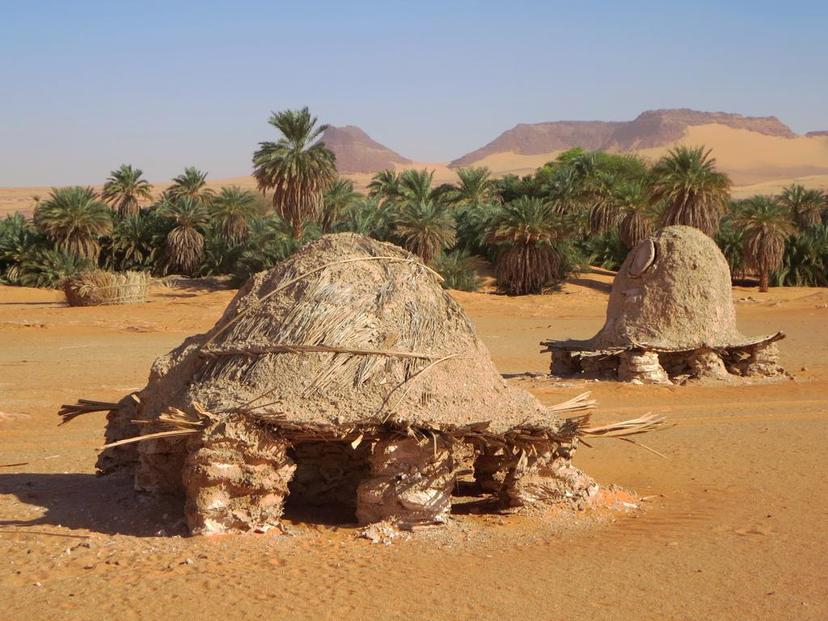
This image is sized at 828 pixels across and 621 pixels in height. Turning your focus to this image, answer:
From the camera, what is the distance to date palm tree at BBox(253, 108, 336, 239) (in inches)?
1406

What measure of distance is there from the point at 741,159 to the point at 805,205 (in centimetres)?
12059

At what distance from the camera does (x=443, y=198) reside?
48.0 metres

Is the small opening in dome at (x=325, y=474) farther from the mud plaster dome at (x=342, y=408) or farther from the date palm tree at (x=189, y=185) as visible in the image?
the date palm tree at (x=189, y=185)

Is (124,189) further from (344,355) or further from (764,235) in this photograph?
(344,355)

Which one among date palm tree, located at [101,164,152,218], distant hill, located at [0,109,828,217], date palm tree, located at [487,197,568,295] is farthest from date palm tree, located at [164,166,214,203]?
distant hill, located at [0,109,828,217]

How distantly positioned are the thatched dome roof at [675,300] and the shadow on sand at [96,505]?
8.32 meters

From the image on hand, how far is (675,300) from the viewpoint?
47.0 feet

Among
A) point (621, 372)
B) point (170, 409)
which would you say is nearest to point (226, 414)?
point (170, 409)

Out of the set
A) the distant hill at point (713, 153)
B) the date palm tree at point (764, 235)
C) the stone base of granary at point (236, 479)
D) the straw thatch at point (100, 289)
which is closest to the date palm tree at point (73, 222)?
the straw thatch at point (100, 289)

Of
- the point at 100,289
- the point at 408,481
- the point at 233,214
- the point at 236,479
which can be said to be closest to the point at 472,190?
the point at 233,214

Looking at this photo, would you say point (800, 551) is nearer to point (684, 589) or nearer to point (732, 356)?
point (684, 589)

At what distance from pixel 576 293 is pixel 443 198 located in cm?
1667

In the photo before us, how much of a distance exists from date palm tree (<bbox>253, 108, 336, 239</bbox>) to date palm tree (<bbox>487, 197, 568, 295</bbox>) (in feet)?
22.8

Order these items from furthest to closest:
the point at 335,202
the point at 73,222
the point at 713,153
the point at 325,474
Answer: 1. the point at 713,153
2. the point at 335,202
3. the point at 73,222
4. the point at 325,474
